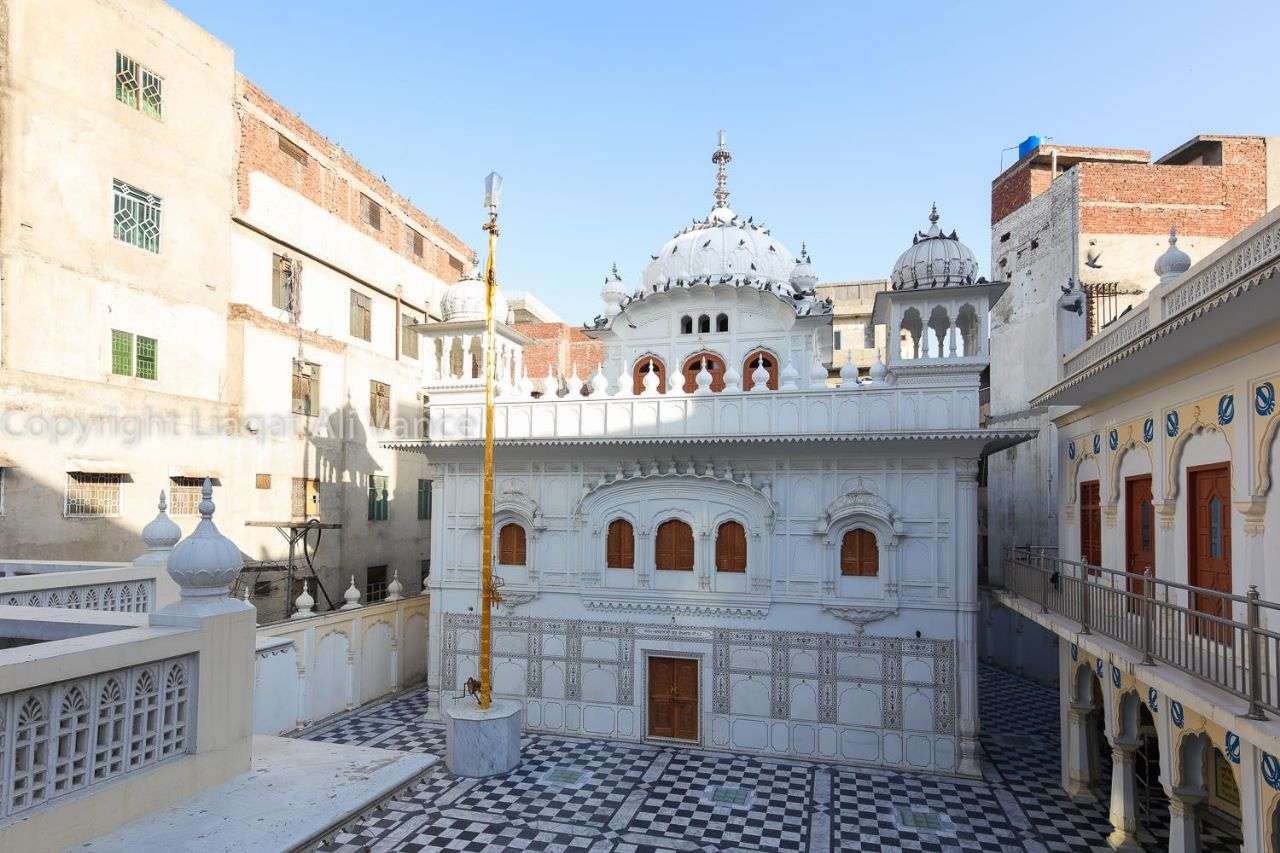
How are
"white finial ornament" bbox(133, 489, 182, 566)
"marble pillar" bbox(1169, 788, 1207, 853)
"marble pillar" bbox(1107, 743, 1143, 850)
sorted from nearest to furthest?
"marble pillar" bbox(1169, 788, 1207, 853)
"white finial ornament" bbox(133, 489, 182, 566)
"marble pillar" bbox(1107, 743, 1143, 850)

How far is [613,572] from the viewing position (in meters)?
13.9

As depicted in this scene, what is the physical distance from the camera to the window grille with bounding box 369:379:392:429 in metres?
19.8

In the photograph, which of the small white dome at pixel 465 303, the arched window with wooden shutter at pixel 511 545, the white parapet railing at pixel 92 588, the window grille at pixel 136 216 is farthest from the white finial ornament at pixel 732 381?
the window grille at pixel 136 216

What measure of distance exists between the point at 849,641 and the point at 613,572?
4.44 m

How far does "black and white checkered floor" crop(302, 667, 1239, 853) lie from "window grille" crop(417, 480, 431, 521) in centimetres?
876

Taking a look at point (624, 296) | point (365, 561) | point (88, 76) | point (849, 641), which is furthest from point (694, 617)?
point (88, 76)

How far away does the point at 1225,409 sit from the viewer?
24.4 feet

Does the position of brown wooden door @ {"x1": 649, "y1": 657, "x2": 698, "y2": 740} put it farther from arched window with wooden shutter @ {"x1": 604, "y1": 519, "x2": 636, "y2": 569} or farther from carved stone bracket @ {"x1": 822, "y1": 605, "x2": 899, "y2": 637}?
carved stone bracket @ {"x1": 822, "y1": 605, "x2": 899, "y2": 637}

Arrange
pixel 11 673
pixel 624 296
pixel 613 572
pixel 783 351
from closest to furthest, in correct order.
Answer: pixel 11 673 < pixel 613 572 < pixel 783 351 < pixel 624 296

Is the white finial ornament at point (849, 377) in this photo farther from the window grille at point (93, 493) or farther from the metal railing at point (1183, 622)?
the window grille at point (93, 493)

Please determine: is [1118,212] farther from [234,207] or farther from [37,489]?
[37,489]

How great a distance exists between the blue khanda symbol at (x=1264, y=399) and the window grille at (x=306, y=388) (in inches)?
680

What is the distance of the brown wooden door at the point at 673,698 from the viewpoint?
1340 centimetres

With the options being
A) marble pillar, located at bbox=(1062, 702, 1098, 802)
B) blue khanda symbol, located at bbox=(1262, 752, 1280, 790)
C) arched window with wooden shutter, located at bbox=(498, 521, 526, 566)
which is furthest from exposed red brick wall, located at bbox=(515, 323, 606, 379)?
blue khanda symbol, located at bbox=(1262, 752, 1280, 790)
